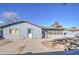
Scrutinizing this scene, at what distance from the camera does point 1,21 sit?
5.80 metres

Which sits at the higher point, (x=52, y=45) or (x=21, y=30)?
(x=21, y=30)

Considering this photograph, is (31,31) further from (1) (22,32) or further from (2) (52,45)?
(2) (52,45)

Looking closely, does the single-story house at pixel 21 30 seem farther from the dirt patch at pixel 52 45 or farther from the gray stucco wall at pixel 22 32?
the dirt patch at pixel 52 45

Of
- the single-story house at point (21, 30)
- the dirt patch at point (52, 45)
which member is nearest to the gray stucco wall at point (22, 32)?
the single-story house at point (21, 30)

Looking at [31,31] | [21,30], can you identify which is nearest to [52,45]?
[31,31]

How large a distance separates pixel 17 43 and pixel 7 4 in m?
0.49

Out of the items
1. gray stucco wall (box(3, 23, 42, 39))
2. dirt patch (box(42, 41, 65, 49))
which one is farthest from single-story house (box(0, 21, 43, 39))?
dirt patch (box(42, 41, 65, 49))

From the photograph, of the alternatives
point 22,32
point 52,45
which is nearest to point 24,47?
point 22,32

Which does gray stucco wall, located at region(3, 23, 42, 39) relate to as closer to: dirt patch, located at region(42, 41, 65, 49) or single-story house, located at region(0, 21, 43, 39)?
single-story house, located at region(0, 21, 43, 39)

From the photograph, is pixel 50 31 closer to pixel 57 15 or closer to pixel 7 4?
pixel 57 15

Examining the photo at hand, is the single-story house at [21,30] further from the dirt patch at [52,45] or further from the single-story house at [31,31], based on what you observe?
the dirt patch at [52,45]

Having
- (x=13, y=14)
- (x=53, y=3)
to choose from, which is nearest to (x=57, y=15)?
(x=53, y=3)

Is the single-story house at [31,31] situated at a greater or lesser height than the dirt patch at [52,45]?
greater

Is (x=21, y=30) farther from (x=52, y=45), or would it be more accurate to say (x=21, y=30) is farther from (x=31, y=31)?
(x=52, y=45)
